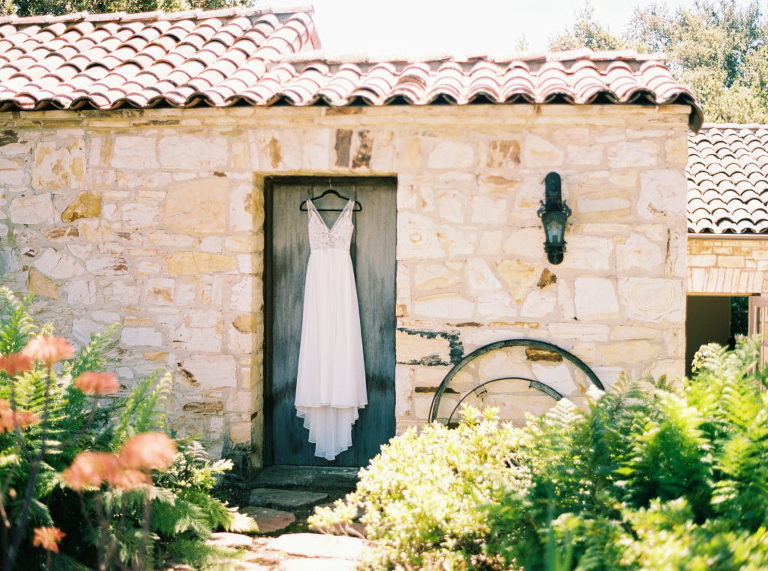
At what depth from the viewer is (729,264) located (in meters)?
7.18

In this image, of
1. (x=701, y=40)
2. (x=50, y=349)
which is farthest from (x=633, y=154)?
(x=701, y=40)

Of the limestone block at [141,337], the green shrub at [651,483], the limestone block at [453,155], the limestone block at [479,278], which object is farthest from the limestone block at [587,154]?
the limestone block at [141,337]

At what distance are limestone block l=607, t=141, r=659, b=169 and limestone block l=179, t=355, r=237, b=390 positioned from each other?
2957 millimetres

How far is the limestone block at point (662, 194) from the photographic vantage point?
427 centimetres

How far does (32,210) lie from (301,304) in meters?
2.09

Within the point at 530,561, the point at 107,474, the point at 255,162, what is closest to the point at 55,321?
the point at 255,162

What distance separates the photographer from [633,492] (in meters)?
2.56

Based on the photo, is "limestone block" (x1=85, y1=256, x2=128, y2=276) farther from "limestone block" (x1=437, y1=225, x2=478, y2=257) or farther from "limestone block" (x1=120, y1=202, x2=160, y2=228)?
"limestone block" (x1=437, y1=225, x2=478, y2=257)

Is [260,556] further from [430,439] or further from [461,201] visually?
[461,201]

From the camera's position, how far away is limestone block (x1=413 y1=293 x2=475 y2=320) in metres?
4.43

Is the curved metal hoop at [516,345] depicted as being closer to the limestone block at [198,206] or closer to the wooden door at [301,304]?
the wooden door at [301,304]

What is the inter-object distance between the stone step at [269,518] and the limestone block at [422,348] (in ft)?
4.11

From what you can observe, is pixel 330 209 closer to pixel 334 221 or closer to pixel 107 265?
pixel 334 221

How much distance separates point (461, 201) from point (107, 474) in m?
2.91
